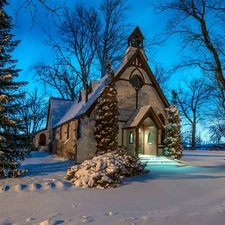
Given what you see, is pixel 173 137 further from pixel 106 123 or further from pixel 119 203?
pixel 119 203

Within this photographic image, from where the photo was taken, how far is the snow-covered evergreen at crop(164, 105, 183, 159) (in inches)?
720

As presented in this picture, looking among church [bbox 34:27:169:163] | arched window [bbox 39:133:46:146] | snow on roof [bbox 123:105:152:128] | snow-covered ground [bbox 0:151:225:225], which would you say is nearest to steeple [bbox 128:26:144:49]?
church [bbox 34:27:169:163]

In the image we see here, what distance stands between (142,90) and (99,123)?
563 centimetres

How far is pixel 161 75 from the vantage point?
40.1 meters

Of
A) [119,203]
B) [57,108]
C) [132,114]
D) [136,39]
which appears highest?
[136,39]

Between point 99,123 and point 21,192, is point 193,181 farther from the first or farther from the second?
point 99,123

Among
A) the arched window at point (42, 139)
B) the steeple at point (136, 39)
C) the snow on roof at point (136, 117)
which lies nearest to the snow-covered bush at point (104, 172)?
the snow on roof at point (136, 117)

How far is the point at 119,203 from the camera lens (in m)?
6.67

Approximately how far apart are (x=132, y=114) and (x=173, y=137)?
3.79m

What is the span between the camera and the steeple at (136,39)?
19984 millimetres

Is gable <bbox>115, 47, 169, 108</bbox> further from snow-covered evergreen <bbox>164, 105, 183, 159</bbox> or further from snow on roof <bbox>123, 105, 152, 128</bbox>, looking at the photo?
snow on roof <bbox>123, 105, 152, 128</bbox>

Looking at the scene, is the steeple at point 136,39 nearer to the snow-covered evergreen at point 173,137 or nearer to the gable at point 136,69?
the gable at point 136,69

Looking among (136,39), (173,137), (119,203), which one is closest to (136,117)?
(173,137)

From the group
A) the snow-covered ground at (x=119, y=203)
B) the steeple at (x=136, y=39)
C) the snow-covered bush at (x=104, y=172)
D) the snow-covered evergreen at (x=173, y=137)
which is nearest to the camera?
the snow-covered ground at (x=119, y=203)
